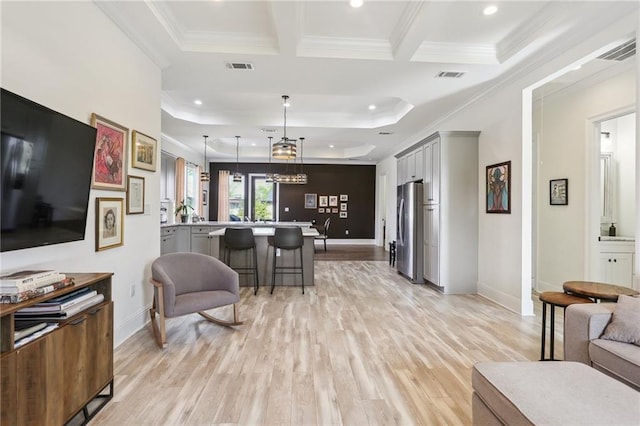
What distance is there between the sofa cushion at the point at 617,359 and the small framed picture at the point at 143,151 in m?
3.94

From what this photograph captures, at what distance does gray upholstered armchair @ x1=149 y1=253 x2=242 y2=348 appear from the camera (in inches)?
114

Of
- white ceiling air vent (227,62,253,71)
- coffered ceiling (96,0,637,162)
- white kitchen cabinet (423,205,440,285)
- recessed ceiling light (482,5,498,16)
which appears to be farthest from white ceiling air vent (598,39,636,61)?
white ceiling air vent (227,62,253,71)

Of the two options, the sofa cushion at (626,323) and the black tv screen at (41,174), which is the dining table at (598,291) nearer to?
the sofa cushion at (626,323)

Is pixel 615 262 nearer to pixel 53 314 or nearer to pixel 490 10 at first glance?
pixel 490 10

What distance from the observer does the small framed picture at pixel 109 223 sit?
267cm

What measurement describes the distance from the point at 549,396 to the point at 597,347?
928 mm

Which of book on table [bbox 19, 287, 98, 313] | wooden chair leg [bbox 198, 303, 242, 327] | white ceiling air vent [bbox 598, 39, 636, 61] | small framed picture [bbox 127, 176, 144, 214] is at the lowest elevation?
wooden chair leg [bbox 198, 303, 242, 327]

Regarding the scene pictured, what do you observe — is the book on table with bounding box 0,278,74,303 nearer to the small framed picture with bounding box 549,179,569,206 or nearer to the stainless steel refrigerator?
the stainless steel refrigerator

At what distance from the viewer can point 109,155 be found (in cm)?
280

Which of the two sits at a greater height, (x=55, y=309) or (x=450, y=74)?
(x=450, y=74)

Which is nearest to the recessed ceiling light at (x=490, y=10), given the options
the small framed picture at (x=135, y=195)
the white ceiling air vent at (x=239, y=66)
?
the white ceiling air vent at (x=239, y=66)

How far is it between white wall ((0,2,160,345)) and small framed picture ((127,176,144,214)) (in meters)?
0.07

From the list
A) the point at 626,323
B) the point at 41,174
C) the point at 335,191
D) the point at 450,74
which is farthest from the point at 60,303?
Answer: the point at 335,191

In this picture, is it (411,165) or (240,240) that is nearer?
(240,240)
